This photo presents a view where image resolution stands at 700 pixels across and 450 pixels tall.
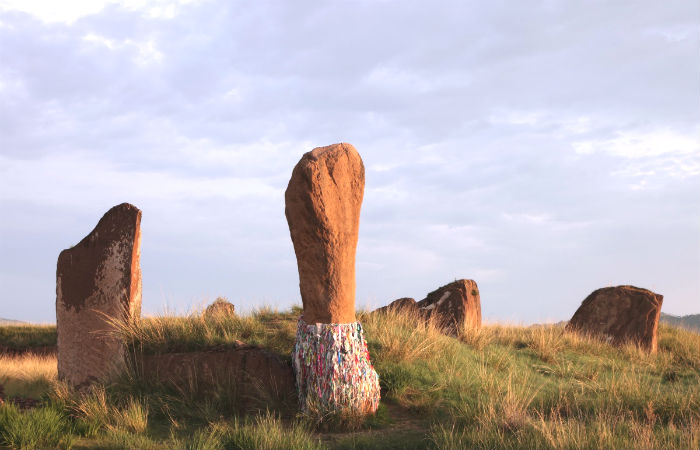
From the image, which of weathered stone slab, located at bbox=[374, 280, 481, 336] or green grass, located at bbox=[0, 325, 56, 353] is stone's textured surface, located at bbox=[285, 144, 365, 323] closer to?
weathered stone slab, located at bbox=[374, 280, 481, 336]

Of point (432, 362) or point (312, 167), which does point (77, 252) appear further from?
point (432, 362)

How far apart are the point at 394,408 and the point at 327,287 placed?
1.98m

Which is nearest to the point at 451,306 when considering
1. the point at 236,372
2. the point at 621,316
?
the point at 621,316

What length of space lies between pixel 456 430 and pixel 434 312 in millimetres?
6575

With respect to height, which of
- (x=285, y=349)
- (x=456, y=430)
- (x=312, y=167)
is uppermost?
(x=312, y=167)

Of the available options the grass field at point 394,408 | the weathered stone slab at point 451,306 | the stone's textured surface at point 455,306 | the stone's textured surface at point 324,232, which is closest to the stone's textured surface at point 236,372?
the grass field at point 394,408

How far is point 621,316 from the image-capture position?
640 inches

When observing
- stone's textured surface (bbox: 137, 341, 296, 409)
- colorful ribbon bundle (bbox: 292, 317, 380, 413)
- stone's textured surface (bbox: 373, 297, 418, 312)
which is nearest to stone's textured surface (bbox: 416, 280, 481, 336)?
stone's textured surface (bbox: 373, 297, 418, 312)

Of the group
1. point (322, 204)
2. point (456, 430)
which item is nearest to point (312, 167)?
point (322, 204)

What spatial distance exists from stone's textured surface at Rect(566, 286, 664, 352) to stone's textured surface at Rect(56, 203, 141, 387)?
11.7m

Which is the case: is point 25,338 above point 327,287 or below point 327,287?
below

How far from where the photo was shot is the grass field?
6918 mm

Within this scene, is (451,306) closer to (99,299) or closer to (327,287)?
(327,287)

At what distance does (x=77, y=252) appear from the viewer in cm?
973
